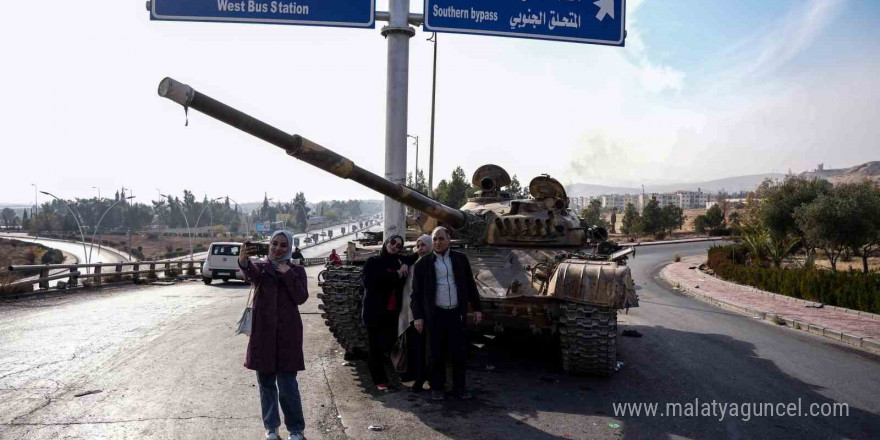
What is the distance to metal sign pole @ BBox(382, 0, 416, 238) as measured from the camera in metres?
9.84

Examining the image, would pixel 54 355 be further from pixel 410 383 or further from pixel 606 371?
pixel 606 371

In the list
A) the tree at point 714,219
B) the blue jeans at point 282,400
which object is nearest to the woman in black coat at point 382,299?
the blue jeans at point 282,400

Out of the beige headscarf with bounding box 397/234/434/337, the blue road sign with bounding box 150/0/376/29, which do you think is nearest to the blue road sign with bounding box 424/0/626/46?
the blue road sign with bounding box 150/0/376/29

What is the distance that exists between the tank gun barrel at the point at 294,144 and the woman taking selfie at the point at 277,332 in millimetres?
1646

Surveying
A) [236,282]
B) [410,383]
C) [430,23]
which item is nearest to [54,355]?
[410,383]

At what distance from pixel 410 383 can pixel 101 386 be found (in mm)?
3248

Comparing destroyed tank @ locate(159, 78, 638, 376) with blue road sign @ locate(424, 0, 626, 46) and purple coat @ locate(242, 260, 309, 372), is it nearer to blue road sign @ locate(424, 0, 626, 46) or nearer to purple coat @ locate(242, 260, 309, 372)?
purple coat @ locate(242, 260, 309, 372)

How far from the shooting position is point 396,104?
1009 cm

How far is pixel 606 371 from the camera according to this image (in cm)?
732

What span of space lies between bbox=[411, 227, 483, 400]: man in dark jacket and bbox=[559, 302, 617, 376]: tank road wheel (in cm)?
115

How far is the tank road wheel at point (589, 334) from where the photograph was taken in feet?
23.0

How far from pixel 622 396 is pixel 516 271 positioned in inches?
82.5

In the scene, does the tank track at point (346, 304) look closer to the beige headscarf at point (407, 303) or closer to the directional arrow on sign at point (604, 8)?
the beige headscarf at point (407, 303)

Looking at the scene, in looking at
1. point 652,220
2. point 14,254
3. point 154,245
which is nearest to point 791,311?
point 652,220
